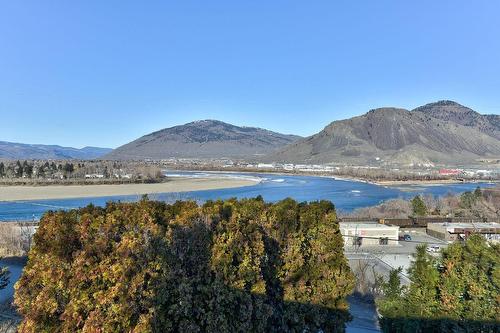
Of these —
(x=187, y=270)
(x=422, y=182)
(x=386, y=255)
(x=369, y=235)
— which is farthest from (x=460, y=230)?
(x=422, y=182)

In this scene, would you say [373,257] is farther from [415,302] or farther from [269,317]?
[269,317]

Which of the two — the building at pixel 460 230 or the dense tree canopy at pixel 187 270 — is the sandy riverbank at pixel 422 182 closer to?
the building at pixel 460 230

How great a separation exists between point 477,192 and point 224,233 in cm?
4771

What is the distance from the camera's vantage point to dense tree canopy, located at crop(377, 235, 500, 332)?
870 centimetres

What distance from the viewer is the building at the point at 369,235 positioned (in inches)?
1108

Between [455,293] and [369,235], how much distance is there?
66.7 ft

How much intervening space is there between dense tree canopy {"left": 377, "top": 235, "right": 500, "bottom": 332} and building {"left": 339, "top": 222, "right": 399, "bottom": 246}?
732 inches

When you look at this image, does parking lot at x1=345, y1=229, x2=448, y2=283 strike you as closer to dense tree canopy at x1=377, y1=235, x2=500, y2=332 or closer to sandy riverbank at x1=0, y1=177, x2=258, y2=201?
dense tree canopy at x1=377, y1=235, x2=500, y2=332

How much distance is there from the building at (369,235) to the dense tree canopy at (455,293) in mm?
18580

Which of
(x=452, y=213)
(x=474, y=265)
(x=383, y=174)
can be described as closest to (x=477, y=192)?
(x=452, y=213)

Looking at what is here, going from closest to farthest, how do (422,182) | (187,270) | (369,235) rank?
(187,270), (369,235), (422,182)

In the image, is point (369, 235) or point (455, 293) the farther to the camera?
point (369, 235)

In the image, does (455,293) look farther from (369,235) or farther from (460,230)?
(460,230)

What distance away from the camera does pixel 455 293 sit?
8.93 m
